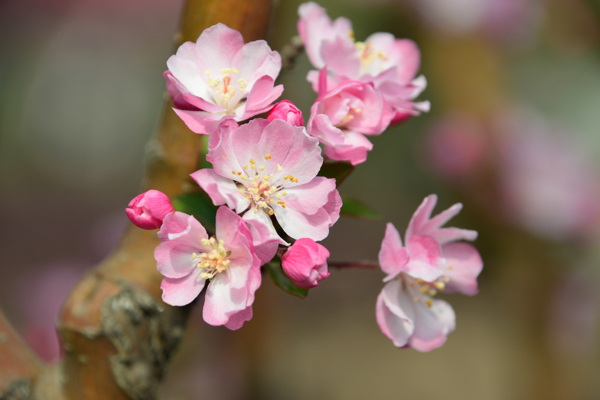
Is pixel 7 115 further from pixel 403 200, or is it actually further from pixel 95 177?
pixel 403 200

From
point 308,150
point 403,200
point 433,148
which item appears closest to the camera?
point 308,150

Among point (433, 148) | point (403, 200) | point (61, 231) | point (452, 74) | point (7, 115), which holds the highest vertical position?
point (452, 74)

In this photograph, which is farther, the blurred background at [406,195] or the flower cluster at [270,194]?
the blurred background at [406,195]

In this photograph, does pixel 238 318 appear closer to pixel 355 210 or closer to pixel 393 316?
pixel 393 316

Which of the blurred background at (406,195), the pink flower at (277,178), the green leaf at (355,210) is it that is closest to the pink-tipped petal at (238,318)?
the pink flower at (277,178)

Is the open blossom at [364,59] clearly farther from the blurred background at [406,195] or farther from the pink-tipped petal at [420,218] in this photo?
the blurred background at [406,195]

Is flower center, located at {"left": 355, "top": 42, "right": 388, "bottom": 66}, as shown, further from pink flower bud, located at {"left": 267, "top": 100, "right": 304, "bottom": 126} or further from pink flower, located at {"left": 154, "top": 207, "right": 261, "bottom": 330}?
pink flower, located at {"left": 154, "top": 207, "right": 261, "bottom": 330}

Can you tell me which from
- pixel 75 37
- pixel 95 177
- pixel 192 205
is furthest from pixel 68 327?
pixel 75 37
